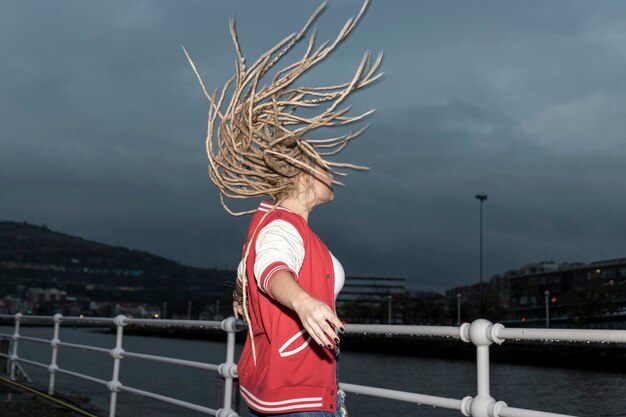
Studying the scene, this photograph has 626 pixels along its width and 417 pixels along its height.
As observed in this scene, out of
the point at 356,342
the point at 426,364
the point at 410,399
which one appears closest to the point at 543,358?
the point at 426,364

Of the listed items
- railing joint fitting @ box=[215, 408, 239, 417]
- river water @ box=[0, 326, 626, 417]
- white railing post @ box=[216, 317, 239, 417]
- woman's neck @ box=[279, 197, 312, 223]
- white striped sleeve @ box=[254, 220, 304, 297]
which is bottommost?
river water @ box=[0, 326, 626, 417]

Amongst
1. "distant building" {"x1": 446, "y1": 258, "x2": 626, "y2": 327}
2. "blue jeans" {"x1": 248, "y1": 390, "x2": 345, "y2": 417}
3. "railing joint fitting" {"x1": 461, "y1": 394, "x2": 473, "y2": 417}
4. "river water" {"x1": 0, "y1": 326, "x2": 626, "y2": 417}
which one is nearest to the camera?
"blue jeans" {"x1": 248, "y1": 390, "x2": 345, "y2": 417}

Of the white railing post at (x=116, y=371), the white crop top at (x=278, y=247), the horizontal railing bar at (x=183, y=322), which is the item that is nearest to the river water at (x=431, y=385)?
the white railing post at (x=116, y=371)

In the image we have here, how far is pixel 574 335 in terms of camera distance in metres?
2.35

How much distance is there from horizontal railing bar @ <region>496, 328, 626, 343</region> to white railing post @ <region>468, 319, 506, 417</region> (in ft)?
0.30

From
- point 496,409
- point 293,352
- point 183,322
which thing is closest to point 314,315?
point 293,352

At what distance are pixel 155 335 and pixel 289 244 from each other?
146 metres

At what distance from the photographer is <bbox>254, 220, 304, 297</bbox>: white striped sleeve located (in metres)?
1.89

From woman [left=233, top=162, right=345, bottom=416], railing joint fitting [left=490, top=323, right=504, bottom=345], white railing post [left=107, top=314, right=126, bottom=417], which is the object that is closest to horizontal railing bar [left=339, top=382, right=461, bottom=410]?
railing joint fitting [left=490, top=323, right=504, bottom=345]

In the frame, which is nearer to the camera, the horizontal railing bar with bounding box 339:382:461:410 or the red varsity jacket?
the red varsity jacket

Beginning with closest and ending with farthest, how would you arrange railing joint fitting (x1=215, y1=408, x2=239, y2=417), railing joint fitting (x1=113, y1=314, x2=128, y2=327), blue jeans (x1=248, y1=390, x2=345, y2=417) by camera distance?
blue jeans (x1=248, y1=390, x2=345, y2=417) → railing joint fitting (x1=215, y1=408, x2=239, y2=417) → railing joint fitting (x1=113, y1=314, x2=128, y2=327)

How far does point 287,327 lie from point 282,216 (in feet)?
1.05

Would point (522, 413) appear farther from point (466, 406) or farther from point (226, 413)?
point (226, 413)

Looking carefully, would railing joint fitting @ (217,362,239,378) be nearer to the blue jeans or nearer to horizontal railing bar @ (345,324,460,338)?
horizontal railing bar @ (345,324,460,338)
